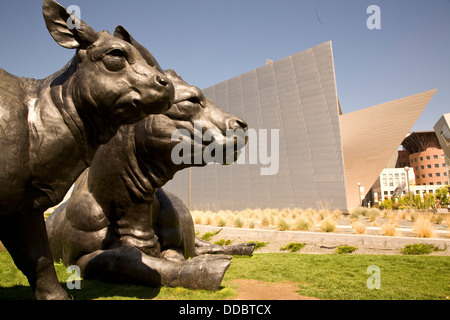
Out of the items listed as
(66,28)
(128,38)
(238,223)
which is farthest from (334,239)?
(66,28)

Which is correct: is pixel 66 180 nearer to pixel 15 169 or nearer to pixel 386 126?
pixel 15 169

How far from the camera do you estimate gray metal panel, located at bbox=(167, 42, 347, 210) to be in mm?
22641

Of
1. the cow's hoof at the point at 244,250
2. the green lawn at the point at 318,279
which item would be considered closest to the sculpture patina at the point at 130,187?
the green lawn at the point at 318,279

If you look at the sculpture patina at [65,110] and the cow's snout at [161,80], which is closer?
the sculpture patina at [65,110]

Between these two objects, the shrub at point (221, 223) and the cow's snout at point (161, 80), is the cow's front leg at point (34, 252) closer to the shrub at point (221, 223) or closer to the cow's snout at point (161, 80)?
the cow's snout at point (161, 80)

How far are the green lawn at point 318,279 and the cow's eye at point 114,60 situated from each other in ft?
5.84

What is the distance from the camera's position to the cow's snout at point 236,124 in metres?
3.19

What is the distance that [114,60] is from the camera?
1946 millimetres

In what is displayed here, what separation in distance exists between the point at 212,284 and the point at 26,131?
1.82 metres

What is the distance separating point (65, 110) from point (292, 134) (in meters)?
23.6

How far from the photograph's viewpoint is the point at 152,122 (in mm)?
3117

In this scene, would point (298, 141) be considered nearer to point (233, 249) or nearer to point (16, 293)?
point (233, 249)
